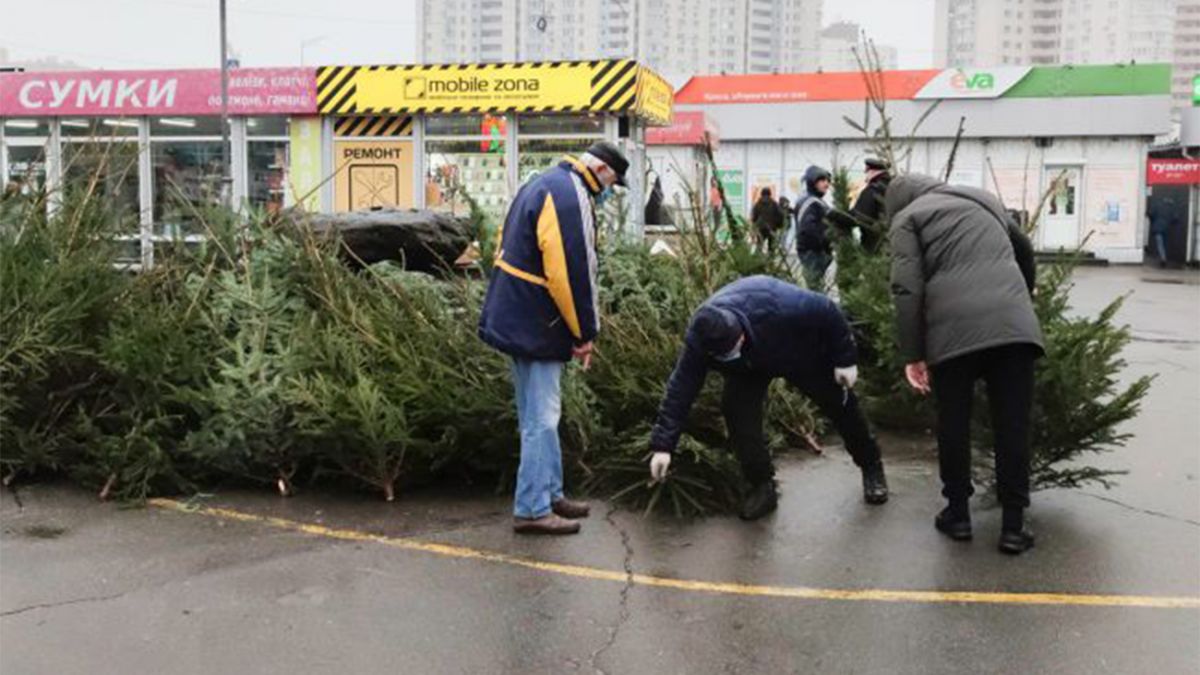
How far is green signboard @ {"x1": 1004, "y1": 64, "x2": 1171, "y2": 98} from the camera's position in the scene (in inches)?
1123

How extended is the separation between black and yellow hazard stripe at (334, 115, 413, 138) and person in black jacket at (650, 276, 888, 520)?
37.6ft

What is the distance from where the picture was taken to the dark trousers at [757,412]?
5523mm

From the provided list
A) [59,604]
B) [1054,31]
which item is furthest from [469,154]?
[1054,31]

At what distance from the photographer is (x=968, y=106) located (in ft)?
99.0

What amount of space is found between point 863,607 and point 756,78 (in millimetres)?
28962

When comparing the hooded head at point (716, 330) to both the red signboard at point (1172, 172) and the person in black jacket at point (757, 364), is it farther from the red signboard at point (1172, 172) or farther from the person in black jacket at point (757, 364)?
the red signboard at point (1172, 172)

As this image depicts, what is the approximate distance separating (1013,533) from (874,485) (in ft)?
2.94

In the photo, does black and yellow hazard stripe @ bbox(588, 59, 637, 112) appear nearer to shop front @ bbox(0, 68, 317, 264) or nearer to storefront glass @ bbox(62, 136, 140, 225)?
shop front @ bbox(0, 68, 317, 264)

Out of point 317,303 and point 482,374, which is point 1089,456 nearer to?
point 482,374

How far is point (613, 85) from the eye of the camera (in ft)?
48.7

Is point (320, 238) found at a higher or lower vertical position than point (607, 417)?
higher

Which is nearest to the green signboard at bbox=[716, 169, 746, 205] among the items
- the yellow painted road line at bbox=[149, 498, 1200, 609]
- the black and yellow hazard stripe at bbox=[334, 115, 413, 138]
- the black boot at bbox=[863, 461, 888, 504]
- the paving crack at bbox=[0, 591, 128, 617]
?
the black and yellow hazard stripe at bbox=[334, 115, 413, 138]

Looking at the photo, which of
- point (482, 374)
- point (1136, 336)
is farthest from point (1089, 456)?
point (1136, 336)

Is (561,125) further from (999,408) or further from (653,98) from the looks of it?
(999,408)
